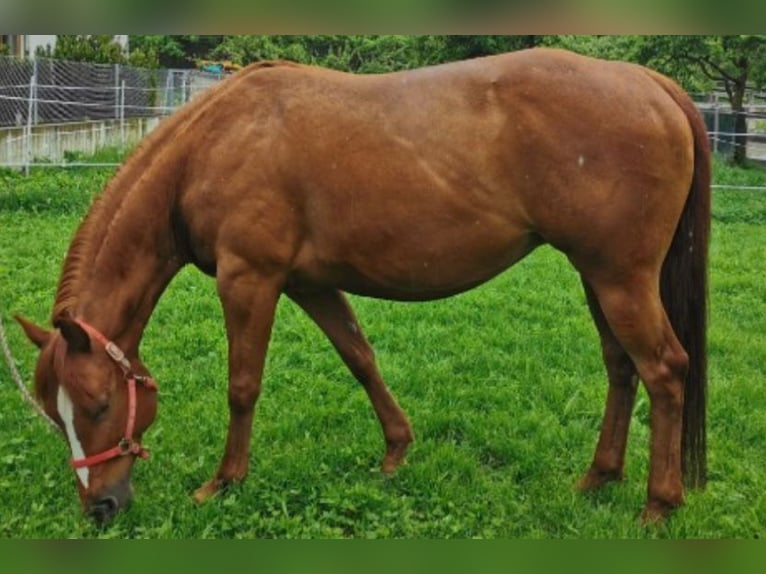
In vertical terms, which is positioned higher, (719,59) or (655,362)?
(719,59)

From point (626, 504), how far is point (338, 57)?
21.5m

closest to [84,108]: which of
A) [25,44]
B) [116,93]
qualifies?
[116,93]

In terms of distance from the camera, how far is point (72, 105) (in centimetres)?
1625

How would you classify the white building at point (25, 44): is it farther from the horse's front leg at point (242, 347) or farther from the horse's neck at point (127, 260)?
the horse's front leg at point (242, 347)

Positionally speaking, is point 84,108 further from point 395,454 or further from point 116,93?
point 395,454

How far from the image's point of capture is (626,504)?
3846mm

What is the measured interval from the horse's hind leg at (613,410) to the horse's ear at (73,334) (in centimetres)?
237

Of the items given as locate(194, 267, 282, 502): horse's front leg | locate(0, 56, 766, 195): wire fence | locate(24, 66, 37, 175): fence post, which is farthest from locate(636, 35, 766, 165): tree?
locate(194, 267, 282, 502): horse's front leg

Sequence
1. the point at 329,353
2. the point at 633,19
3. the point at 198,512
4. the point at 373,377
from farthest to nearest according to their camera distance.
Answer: the point at 329,353 → the point at 373,377 → the point at 198,512 → the point at 633,19

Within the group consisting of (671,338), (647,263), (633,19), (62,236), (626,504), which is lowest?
(62,236)

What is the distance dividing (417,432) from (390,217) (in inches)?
63.7

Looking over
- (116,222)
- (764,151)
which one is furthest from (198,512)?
(764,151)

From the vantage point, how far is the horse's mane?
12.3 feet

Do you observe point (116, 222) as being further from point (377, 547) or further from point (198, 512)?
point (377, 547)
